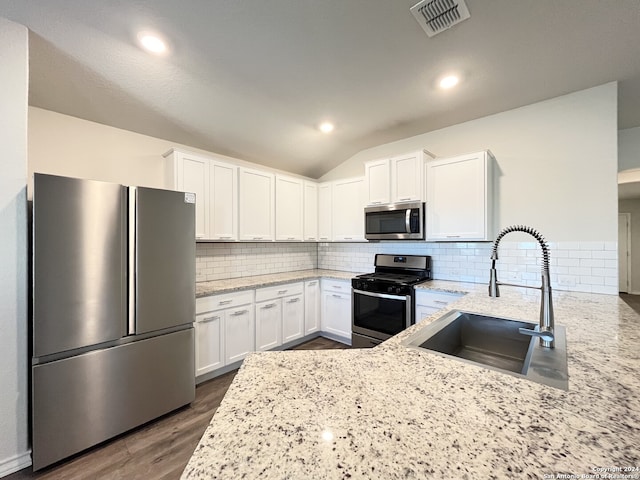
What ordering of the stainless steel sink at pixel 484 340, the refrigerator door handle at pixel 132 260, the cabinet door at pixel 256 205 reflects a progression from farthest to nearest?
the cabinet door at pixel 256 205, the refrigerator door handle at pixel 132 260, the stainless steel sink at pixel 484 340

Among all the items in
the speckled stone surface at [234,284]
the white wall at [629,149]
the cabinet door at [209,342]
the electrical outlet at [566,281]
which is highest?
the white wall at [629,149]

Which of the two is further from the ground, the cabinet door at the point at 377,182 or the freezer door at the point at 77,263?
the cabinet door at the point at 377,182

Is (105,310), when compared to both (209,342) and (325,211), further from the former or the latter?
(325,211)

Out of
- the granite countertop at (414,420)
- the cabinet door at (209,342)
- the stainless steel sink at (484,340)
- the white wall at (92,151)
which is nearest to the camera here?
the granite countertop at (414,420)

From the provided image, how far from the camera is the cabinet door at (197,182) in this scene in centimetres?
268

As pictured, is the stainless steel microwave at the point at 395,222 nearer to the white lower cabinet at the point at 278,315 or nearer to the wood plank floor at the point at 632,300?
the white lower cabinet at the point at 278,315

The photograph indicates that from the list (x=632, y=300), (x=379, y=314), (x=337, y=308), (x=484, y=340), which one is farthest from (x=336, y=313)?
(x=632, y=300)

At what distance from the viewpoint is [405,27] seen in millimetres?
1730

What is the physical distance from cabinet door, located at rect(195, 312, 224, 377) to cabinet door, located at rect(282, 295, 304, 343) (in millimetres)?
794

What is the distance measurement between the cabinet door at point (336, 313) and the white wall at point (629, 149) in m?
3.28

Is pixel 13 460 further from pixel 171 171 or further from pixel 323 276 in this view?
pixel 323 276

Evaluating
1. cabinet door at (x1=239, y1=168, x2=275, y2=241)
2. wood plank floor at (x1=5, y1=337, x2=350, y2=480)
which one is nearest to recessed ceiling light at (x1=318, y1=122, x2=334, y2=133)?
cabinet door at (x1=239, y1=168, x2=275, y2=241)

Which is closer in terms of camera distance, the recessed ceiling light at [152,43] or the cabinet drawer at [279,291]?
the recessed ceiling light at [152,43]

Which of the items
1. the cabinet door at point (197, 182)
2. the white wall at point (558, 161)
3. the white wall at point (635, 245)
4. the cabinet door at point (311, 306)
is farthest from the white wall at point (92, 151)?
the white wall at point (635, 245)
